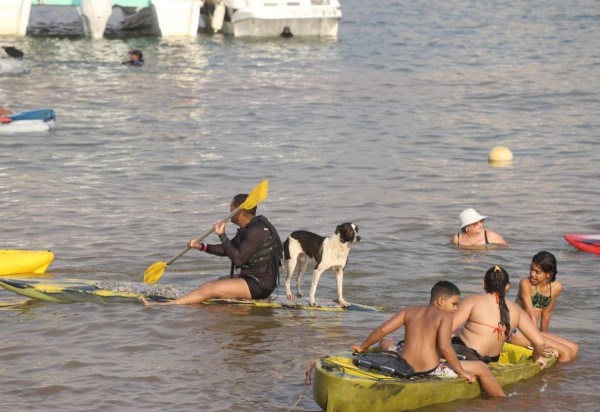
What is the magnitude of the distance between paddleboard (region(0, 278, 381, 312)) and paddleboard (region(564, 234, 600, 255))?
3781 mm

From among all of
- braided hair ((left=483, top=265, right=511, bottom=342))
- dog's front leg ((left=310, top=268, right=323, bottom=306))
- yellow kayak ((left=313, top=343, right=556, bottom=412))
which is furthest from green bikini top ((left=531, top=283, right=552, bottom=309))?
dog's front leg ((left=310, top=268, right=323, bottom=306))

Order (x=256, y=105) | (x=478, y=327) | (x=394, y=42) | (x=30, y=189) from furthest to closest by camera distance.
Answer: (x=394, y=42) → (x=256, y=105) → (x=30, y=189) → (x=478, y=327)

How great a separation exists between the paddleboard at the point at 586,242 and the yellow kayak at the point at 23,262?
6458mm

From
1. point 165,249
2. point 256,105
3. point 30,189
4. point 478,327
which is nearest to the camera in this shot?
point 478,327

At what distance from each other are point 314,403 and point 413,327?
107 centimetres

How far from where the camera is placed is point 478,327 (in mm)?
9078

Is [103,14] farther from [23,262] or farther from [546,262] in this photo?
[546,262]

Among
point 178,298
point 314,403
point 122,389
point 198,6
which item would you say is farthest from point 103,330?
point 198,6

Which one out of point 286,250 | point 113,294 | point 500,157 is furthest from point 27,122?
point 286,250

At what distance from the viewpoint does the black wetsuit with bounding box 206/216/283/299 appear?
10.9m

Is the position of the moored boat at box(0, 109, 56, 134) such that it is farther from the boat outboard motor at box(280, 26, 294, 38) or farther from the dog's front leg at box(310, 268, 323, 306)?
the boat outboard motor at box(280, 26, 294, 38)

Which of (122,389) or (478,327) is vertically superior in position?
(478,327)

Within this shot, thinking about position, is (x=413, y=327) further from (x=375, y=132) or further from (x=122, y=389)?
(x=375, y=132)

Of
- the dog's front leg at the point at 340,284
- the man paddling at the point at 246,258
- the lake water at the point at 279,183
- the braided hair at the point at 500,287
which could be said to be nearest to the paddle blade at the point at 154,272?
the man paddling at the point at 246,258
